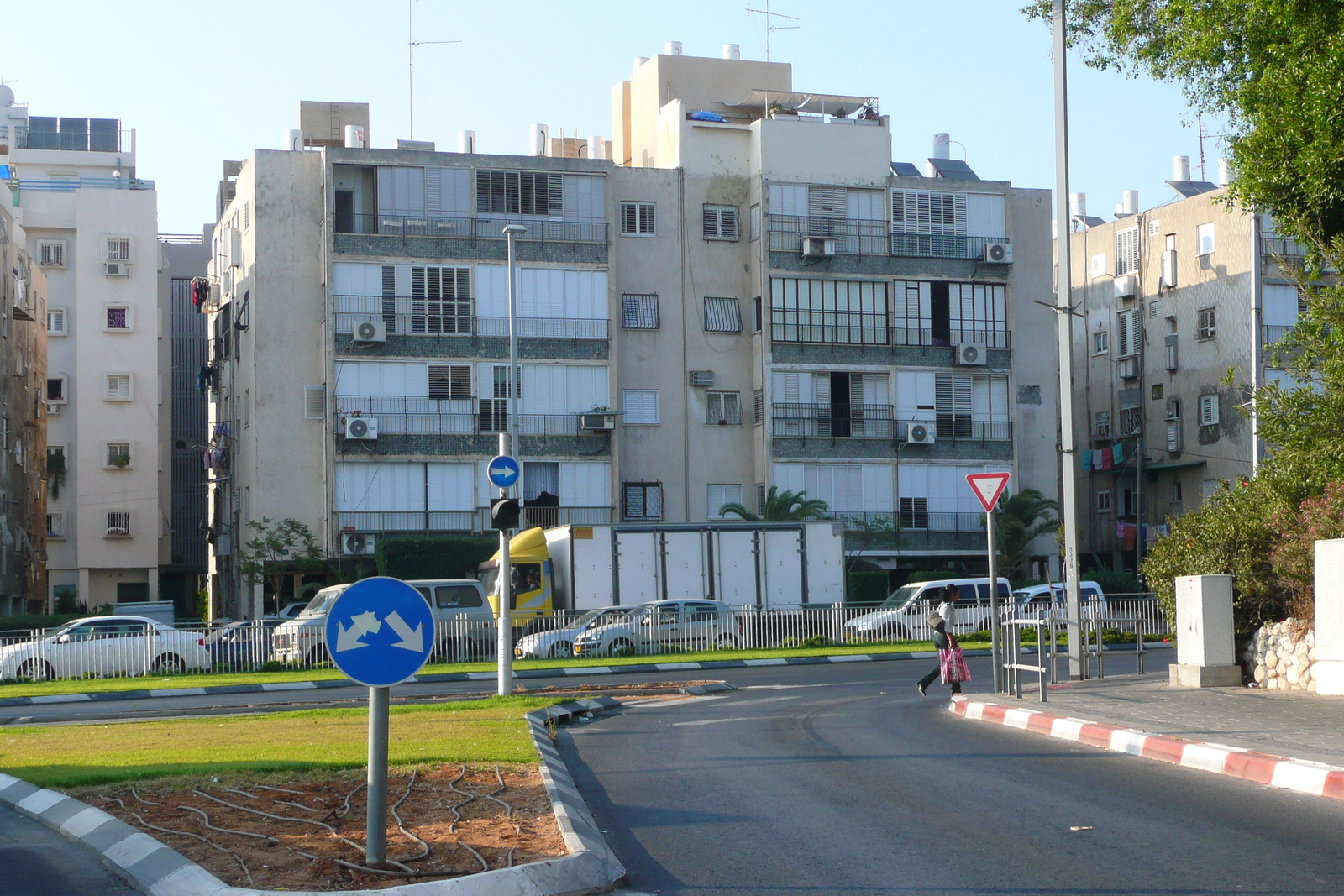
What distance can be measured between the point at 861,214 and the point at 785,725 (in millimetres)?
40310

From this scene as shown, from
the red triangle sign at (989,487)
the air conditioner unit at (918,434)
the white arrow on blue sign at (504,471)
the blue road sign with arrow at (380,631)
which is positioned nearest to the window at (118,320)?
the air conditioner unit at (918,434)

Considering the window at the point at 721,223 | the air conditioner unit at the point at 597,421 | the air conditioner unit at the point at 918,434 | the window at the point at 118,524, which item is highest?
the window at the point at 721,223

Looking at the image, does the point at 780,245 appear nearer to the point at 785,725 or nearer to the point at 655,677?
the point at 655,677

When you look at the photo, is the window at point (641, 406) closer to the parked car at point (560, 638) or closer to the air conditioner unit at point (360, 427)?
the air conditioner unit at point (360, 427)

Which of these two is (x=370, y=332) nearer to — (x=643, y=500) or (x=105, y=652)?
(x=643, y=500)

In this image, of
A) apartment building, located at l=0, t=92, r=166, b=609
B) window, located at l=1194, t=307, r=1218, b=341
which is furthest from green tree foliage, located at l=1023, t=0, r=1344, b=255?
apartment building, located at l=0, t=92, r=166, b=609

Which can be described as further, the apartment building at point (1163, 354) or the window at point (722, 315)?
the apartment building at point (1163, 354)

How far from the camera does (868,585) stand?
52531 mm

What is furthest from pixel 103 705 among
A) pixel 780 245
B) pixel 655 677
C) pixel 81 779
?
pixel 780 245

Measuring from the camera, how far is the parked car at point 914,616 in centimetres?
3691

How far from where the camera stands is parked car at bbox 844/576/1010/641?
121ft

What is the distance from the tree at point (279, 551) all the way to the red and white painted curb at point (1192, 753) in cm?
3658

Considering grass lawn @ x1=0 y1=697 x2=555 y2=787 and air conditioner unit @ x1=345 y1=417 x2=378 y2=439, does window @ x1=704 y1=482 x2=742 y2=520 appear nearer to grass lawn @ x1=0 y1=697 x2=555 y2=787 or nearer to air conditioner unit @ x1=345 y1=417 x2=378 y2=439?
air conditioner unit @ x1=345 y1=417 x2=378 y2=439

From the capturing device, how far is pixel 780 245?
54.9 m
